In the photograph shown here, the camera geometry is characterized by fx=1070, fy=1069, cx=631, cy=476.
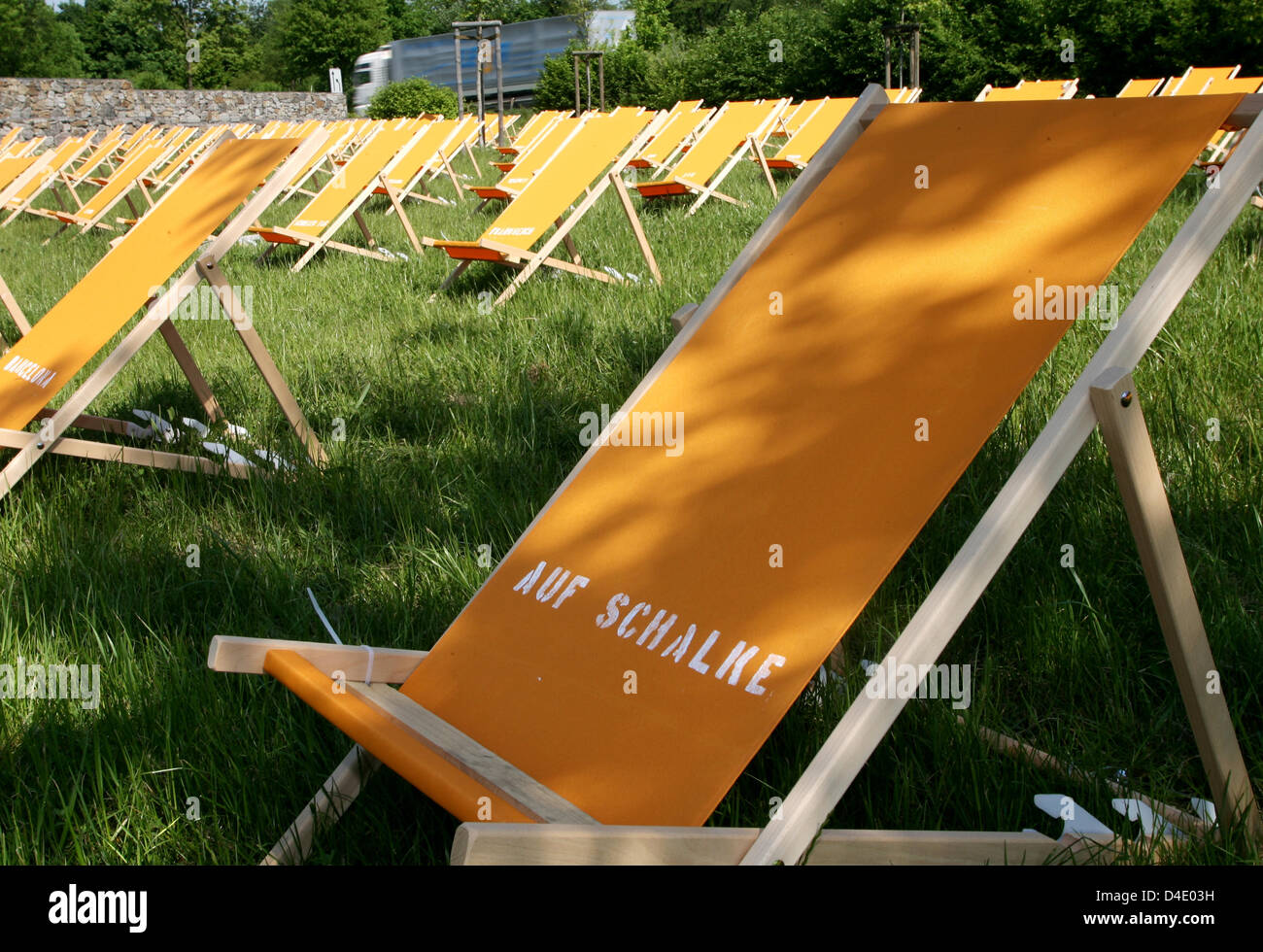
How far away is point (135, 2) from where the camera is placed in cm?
5125

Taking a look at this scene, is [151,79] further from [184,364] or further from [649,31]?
[184,364]

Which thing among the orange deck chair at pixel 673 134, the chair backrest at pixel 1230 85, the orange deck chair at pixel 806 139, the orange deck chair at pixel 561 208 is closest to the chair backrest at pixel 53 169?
the orange deck chair at pixel 673 134

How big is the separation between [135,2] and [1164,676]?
59818mm

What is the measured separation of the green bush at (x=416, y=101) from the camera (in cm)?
2448

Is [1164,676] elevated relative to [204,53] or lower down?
lower down

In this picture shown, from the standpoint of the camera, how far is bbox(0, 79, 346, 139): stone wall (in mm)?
20625

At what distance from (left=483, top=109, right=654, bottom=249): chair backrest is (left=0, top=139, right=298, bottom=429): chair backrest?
6.67ft

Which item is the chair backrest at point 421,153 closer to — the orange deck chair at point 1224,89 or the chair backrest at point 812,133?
the chair backrest at point 812,133

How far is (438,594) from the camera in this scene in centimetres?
228

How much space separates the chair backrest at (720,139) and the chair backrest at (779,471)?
668 centimetres

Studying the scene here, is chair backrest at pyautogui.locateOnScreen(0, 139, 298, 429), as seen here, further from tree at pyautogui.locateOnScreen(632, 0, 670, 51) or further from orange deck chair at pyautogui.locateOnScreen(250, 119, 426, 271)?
tree at pyautogui.locateOnScreen(632, 0, 670, 51)

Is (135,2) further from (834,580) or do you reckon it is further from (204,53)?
(834,580)

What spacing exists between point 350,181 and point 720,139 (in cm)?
309

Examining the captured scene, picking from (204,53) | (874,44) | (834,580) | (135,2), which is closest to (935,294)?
(834,580)
